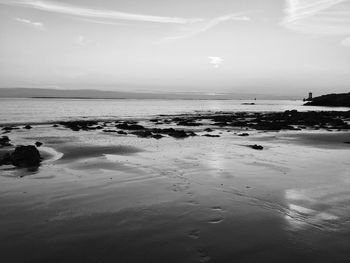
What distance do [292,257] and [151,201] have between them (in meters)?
3.74

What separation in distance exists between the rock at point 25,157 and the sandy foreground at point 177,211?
0.49 m

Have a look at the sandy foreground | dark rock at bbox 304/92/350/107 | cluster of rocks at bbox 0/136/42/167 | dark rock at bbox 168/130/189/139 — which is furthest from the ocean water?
the sandy foreground

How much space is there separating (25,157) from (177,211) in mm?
8228

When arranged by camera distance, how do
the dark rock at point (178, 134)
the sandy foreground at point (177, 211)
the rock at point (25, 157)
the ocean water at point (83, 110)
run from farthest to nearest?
the ocean water at point (83, 110), the dark rock at point (178, 134), the rock at point (25, 157), the sandy foreground at point (177, 211)

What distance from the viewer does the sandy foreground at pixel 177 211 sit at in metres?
4.91

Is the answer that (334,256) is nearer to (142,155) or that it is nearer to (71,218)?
(71,218)

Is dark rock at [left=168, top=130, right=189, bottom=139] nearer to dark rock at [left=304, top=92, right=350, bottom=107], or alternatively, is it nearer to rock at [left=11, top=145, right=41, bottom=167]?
rock at [left=11, top=145, right=41, bottom=167]

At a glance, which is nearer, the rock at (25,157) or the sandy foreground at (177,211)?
the sandy foreground at (177,211)

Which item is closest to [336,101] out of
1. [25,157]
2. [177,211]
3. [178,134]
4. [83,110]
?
[83,110]

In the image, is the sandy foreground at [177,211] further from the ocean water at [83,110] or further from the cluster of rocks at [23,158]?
the ocean water at [83,110]

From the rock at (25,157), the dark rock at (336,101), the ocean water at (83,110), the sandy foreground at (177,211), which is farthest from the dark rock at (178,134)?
the dark rock at (336,101)

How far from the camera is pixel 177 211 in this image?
22.6ft

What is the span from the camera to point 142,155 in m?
14.8

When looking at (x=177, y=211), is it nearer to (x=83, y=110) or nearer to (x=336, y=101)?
(x=83, y=110)
